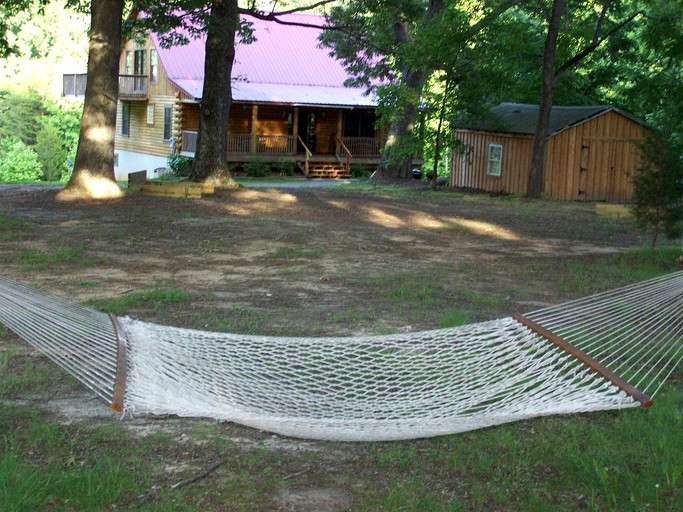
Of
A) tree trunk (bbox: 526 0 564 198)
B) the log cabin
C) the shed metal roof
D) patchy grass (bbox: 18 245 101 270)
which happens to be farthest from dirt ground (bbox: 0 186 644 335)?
the log cabin

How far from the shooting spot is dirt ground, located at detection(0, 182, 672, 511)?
4.94 metres

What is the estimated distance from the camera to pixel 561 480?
13.8 ft

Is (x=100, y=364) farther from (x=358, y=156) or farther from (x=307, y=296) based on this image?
(x=358, y=156)

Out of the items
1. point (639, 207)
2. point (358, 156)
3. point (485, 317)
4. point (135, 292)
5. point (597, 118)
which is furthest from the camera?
point (358, 156)

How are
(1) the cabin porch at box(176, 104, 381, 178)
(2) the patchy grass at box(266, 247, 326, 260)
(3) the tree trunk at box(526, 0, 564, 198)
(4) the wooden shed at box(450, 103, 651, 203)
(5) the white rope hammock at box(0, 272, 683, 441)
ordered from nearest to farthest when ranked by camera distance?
1. (5) the white rope hammock at box(0, 272, 683, 441)
2. (2) the patchy grass at box(266, 247, 326, 260)
3. (3) the tree trunk at box(526, 0, 564, 198)
4. (4) the wooden shed at box(450, 103, 651, 203)
5. (1) the cabin porch at box(176, 104, 381, 178)

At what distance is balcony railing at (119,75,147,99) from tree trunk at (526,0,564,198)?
1989cm

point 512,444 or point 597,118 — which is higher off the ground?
point 597,118

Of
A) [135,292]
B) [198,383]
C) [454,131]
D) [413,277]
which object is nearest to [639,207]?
[413,277]

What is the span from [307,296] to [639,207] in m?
5.52

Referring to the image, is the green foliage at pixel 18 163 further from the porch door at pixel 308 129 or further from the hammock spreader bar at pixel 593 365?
the hammock spreader bar at pixel 593 365

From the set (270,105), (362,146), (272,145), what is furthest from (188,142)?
(362,146)

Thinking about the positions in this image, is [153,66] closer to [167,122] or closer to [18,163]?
[167,122]

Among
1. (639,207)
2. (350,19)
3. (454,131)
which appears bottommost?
(639,207)

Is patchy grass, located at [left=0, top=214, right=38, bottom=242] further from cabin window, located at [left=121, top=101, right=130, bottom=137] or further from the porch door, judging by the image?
cabin window, located at [left=121, top=101, right=130, bottom=137]
